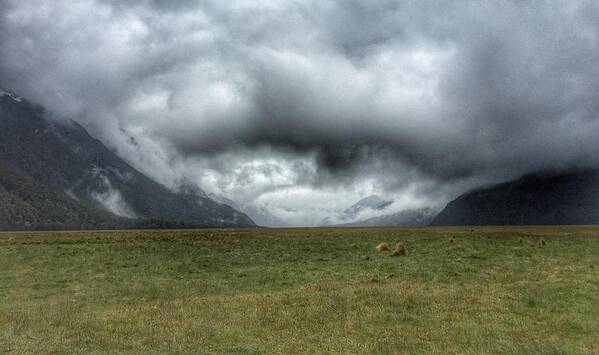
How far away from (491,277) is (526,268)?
593 centimetres

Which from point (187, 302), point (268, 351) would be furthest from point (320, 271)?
point (268, 351)

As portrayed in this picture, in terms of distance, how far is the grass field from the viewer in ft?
53.3

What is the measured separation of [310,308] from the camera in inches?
853

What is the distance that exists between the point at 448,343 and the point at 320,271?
20081mm

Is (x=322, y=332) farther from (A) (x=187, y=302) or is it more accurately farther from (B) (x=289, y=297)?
(A) (x=187, y=302)

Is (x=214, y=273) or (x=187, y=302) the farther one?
(x=214, y=273)

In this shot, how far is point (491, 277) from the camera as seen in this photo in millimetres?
30188

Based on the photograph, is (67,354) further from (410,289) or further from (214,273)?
(214,273)

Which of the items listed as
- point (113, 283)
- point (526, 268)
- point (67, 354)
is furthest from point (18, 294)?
point (526, 268)

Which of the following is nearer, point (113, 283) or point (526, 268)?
point (113, 283)

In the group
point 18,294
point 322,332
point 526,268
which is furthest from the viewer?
point 526,268

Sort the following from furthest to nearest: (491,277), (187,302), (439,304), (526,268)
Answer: (526,268), (491,277), (187,302), (439,304)

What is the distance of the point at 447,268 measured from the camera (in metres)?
34.9

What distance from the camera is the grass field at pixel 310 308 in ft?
53.3
